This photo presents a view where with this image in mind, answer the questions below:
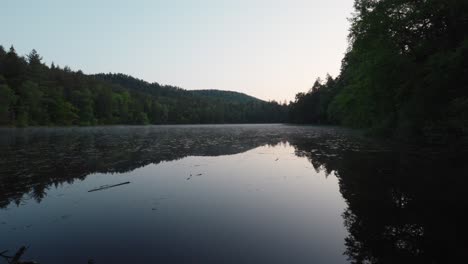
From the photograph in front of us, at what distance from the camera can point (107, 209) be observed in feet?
30.3

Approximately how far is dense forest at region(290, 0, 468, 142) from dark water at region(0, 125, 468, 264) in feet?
22.7

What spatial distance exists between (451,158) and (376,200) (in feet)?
40.2

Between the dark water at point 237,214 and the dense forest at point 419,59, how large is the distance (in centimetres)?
693

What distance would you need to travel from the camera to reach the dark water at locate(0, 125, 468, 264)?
6246mm

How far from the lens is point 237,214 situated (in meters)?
8.77

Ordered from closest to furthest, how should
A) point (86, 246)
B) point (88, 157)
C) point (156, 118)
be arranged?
point (86, 246)
point (88, 157)
point (156, 118)

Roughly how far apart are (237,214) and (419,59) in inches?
961

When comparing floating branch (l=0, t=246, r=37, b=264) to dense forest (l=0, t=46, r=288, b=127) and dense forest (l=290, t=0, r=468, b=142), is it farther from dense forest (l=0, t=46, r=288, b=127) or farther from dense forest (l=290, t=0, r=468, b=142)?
dense forest (l=0, t=46, r=288, b=127)

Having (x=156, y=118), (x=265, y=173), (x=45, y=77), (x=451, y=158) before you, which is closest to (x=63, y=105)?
(x=45, y=77)

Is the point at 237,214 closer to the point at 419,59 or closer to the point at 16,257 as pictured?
the point at 16,257

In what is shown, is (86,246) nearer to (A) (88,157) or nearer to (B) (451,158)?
(A) (88,157)

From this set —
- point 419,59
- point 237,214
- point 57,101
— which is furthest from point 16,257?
point 57,101

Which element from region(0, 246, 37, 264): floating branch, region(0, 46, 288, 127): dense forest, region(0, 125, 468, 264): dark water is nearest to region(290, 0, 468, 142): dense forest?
region(0, 125, 468, 264): dark water

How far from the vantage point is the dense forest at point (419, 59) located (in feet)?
64.6
